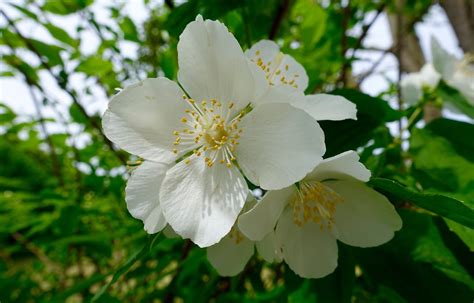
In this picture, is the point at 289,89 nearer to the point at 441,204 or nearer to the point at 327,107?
the point at 327,107

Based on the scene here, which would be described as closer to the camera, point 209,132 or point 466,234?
point 466,234

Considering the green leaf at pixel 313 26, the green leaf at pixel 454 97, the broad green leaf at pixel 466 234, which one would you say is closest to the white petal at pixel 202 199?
the broad green leaf at pixel 466 234

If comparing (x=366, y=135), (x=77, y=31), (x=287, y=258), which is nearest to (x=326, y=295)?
(x=287, y=258)

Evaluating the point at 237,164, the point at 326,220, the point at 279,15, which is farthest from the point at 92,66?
the point at 326,220

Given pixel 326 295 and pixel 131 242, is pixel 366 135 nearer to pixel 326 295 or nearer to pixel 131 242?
pixel 326 295

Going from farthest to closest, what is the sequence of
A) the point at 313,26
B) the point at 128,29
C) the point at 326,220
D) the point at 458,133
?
the point at 128,29 → the point at 313,26 → the point at 458,133 → the point at 326,220

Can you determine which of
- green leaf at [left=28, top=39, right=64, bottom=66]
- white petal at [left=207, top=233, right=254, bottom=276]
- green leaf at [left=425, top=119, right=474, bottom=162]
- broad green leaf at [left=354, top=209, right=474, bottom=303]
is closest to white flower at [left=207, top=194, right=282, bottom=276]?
white petal at [left=207, top=233, right=254, bottom=276]

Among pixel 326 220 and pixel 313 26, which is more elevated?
pixel 313 26
